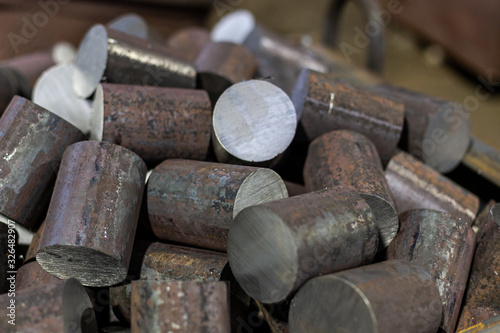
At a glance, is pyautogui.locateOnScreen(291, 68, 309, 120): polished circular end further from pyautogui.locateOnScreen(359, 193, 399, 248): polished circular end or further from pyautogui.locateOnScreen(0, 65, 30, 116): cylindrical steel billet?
pyautogui.locateOnScreen(0, 65, 30, 116): cylindrical steel billet

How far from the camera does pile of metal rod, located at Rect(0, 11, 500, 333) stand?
1.49 metres

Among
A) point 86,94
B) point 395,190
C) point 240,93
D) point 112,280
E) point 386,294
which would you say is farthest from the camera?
point 86,94

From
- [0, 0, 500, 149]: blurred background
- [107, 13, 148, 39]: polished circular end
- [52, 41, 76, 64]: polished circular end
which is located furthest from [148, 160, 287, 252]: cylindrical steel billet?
[0, 0, 500, 149]: blurred background

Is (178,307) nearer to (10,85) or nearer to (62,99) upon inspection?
(62,99)

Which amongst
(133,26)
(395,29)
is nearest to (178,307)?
(133,26)

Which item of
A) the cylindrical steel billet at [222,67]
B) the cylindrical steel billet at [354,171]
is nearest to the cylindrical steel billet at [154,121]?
the cylindrical steel billet at [222,67]

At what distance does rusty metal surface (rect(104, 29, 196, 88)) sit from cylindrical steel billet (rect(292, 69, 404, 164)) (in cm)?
68

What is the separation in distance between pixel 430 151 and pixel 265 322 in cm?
144

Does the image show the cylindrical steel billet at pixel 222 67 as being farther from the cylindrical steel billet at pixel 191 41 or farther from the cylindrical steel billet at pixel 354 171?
the cylindrical steel billet at pixel 354 171

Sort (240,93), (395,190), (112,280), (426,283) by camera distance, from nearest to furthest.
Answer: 1. (426,283)
2. (112,280)
3. (240,93)
4. (395,190)

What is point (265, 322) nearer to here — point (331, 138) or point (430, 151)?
point (331, 138)

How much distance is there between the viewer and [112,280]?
5.74 feet

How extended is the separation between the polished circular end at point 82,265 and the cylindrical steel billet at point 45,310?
0.12 m

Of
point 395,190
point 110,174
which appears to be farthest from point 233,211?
point 395,190
